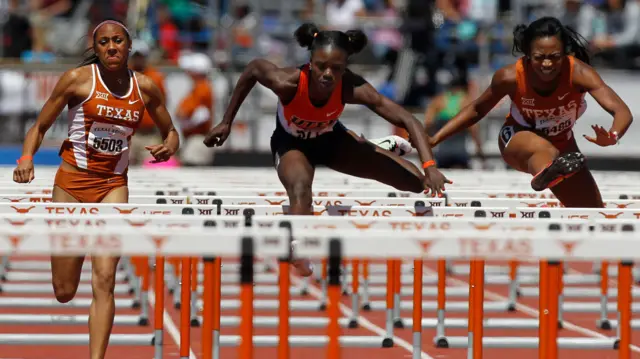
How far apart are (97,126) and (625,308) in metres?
3.15

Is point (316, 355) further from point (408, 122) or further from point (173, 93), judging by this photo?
point (173, 93)

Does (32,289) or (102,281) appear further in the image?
(32,289)

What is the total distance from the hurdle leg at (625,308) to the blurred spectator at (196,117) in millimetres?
10703

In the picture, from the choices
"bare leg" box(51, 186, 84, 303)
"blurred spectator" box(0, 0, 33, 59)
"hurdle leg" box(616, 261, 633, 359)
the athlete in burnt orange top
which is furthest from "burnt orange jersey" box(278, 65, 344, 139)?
"blurred spectator" box(0, 0, 33, 59)

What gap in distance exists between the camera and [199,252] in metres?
4.86

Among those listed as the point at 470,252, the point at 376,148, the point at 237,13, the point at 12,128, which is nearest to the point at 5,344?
the point at 376,148

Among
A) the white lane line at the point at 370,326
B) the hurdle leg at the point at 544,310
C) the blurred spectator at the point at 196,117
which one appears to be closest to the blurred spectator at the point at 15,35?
the blurred spectator at the point at 196,117

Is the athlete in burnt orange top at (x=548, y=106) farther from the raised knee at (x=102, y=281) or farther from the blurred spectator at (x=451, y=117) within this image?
the blurred spectator at (x=451, y=117)

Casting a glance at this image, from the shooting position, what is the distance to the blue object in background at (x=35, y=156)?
17531 mm

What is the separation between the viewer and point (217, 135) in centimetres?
730

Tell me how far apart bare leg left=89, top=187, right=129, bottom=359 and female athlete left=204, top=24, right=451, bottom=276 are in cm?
112

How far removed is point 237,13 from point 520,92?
1228 cm

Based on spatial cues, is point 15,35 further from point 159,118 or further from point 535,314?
point 159,118

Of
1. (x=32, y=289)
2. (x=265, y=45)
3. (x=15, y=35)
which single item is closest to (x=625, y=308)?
(x=32, y=289)
